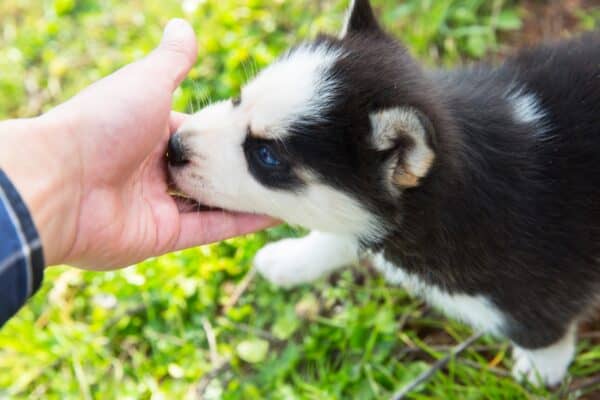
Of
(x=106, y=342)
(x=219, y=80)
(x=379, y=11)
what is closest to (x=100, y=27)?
(x=219, y=80)

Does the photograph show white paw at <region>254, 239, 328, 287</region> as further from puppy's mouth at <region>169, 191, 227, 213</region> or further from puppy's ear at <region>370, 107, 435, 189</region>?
puppy's ear at <region>370, 107, 435, 189</region>

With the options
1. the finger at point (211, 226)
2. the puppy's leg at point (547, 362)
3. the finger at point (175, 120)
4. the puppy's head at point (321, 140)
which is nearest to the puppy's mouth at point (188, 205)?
the finger at point (211, 226)

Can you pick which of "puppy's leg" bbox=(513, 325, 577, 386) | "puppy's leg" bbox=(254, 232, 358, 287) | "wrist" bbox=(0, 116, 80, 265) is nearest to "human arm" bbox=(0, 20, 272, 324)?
"wrist" bbox=(0, 116, 80, 265)

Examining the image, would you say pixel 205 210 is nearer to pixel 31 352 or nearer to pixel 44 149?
pixel 44 149

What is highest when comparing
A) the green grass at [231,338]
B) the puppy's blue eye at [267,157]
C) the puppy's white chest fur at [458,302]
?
the puppy's blue eye at [267,157]

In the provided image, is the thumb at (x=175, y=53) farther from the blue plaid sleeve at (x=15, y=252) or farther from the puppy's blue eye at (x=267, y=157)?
the blue plaid sleeve at (x=15, y=252)

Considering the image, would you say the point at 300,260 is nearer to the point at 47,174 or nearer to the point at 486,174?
the point at 486,174

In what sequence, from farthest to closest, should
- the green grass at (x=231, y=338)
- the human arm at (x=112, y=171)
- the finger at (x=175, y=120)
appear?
the green grass at (x=231, y=338)
the finger at (x=175, y=120)
the human arm at (x=112, y=171)
